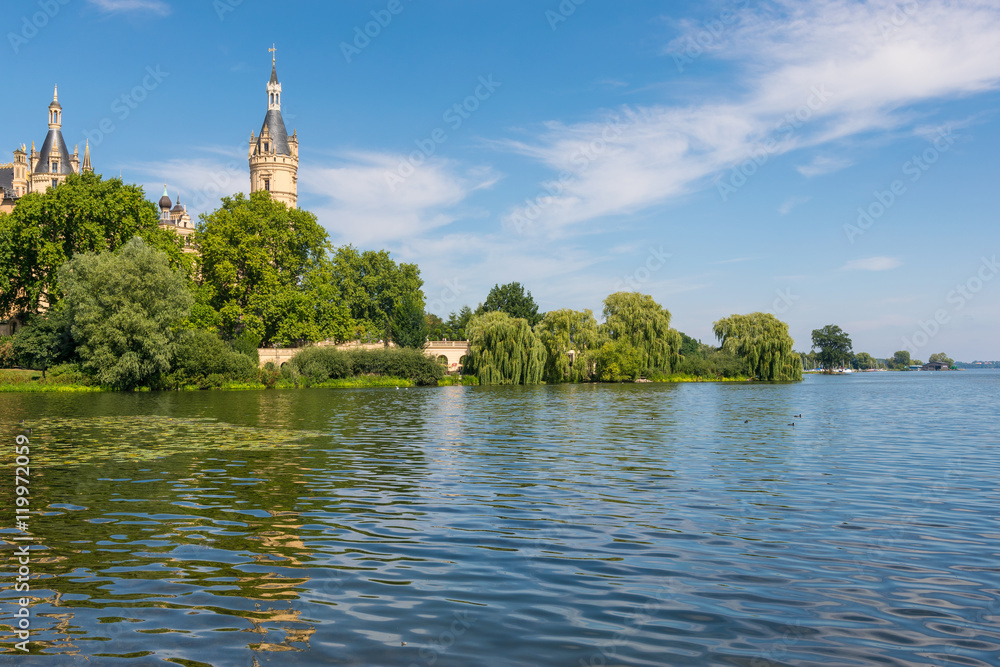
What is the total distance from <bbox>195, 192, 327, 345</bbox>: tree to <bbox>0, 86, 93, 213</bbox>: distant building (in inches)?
1168

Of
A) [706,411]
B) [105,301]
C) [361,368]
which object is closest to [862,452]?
[706,411]

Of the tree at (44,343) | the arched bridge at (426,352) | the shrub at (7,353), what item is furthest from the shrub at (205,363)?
the shrub at (7,353)

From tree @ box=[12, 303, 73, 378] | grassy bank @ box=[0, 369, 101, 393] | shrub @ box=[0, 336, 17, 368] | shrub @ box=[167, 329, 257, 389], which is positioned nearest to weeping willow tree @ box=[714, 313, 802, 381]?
shrub @ box=[167, 329, 257, 389]

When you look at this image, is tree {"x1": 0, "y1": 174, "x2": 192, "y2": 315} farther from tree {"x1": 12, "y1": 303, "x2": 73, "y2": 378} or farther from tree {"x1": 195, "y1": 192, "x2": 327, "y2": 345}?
tree {"x1": 195, "y1": 192, "x2": 327, "y2": 345}

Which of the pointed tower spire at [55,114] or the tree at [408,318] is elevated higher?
the pointed tower spire at [55,114]

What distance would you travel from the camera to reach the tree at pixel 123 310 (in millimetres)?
47688

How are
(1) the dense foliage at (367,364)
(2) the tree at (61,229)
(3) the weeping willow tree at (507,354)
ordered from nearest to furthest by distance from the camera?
(2) the tree at (61,229)
(1) the dense foliage at (367,364)
(3) the weeping willow tree at (507,354)

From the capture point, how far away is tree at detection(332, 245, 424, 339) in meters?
85.4

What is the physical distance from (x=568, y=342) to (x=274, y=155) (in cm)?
4449

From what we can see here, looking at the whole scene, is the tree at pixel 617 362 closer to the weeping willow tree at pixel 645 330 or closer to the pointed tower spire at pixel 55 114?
the weeping willow tree at pixel 645 330

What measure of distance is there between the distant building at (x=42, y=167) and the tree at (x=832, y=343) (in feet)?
486

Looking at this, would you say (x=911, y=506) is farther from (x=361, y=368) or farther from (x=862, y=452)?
(x=361, y=368)

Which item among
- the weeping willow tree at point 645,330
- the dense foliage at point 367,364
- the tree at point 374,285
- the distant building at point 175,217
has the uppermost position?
the distant building at point 175,217

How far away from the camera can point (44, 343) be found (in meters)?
51.8
